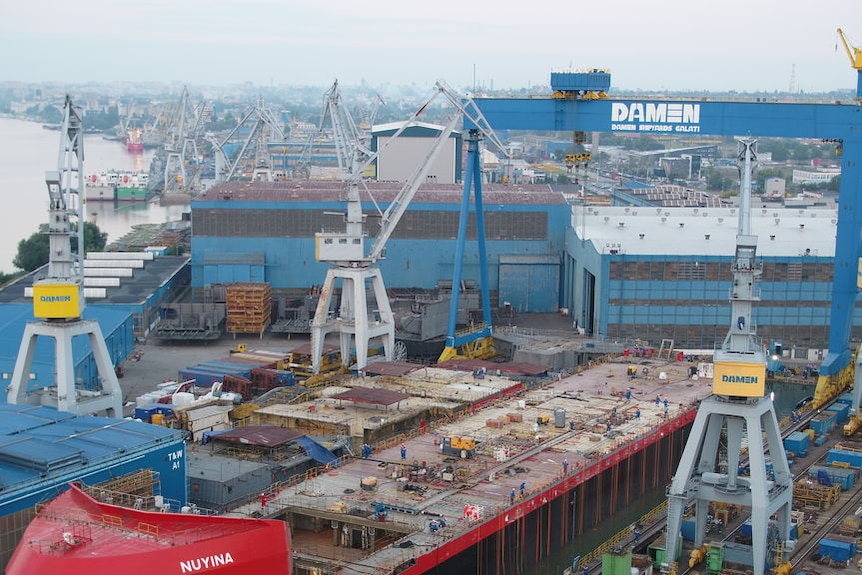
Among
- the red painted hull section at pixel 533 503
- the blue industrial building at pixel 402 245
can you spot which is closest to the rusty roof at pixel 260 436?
the red painted hull section at pixel 533 503

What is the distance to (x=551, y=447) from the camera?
97.9 feet

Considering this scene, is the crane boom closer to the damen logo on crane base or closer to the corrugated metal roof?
the damen logo on crane base

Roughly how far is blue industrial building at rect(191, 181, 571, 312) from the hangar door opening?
0.14ft

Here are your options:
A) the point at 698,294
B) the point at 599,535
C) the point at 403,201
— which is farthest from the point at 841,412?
the point at 403,201

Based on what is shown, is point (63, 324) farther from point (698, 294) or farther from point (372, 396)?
point (698, 294)

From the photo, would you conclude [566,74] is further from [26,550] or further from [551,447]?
[26,550]

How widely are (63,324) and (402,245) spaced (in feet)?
80.1

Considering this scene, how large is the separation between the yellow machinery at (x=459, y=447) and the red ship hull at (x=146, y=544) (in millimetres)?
9927

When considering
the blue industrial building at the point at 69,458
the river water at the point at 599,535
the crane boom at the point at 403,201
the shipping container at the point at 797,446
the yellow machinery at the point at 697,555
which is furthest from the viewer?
the crane boom at the point at 403,201

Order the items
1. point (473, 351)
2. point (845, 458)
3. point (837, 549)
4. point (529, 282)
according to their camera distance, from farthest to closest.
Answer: point (529, 282) < point (473, 351) < point (845, 458) < point (837, 549)

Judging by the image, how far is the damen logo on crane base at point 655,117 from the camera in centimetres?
3984

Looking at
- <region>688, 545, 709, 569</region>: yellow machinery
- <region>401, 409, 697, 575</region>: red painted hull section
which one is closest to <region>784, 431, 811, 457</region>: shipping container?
<region>401, 409, 697, 575</region>: red painted hull section

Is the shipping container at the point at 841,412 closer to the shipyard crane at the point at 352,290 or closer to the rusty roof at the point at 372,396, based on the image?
the rusty roof at the point at 372,396

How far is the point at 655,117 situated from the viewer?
4009 centimetres
